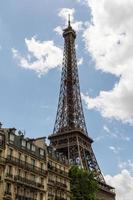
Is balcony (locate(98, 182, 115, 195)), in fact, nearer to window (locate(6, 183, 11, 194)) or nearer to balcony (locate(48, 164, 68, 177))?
balcony (locate(48, 164, 68, 177))

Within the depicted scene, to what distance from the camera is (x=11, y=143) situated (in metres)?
64.6

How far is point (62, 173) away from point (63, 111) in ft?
209

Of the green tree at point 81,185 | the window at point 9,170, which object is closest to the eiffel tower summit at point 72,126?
the green tree at point 81,185

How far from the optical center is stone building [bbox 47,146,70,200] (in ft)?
239

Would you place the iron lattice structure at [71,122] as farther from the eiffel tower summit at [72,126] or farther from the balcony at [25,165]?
the balcony at [25,165]

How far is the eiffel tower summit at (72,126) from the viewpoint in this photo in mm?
120644

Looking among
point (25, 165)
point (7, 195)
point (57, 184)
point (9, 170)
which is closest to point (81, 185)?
point (57, 184)

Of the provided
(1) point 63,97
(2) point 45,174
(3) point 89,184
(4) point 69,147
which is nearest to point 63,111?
(1) point 63,97

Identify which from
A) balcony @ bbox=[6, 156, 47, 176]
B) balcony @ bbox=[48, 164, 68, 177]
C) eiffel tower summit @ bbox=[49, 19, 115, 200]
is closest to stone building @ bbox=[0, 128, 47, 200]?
balcony @ bbox=[6, 156, 47, 176]

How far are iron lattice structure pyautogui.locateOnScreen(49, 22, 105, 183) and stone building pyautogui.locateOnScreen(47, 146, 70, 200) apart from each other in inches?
1390

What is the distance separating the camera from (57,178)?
7531 centimetres

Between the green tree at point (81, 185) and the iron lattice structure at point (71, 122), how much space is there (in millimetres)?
31399

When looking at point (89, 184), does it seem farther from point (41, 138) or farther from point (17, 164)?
point (17, 164)

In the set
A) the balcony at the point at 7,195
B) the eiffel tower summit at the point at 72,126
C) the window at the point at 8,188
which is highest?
the eiffel tower summit at the point at 72,126
